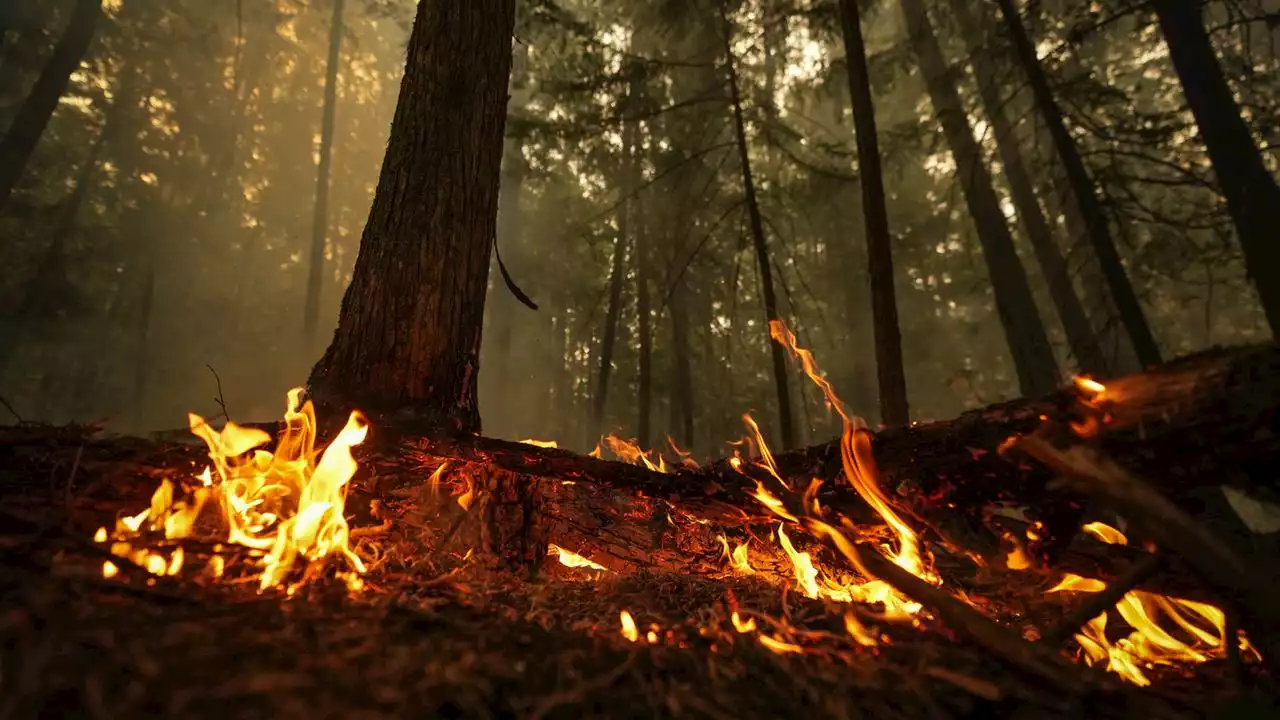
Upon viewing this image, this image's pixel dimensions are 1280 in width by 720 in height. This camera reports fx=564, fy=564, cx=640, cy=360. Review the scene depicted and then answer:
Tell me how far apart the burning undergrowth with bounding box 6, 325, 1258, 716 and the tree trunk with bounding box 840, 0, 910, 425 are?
203 centimetres

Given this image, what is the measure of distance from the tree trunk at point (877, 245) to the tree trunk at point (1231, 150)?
2.80m

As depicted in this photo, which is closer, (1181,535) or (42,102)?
(1181,535)

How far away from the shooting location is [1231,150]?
5105 mm

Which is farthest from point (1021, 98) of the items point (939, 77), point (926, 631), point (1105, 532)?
point (926, 631)

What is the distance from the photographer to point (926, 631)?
213 cm

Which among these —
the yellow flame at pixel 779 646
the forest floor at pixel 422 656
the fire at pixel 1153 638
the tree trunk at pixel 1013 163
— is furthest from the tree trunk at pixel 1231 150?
the yellow flame at pixel 779 646

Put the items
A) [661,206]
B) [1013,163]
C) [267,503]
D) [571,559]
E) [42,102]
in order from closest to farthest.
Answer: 1. [267,503]
2. [571,559]
3. [1013,163]
4. [661,206]
5. [42,102]

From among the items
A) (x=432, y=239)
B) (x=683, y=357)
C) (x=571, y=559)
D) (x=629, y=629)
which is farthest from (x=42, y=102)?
(x=629, y=629)

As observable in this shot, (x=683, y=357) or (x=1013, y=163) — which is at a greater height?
(x=1013, y=163)

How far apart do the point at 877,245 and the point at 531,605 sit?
4975 mm

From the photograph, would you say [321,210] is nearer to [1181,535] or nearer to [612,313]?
[612,313]

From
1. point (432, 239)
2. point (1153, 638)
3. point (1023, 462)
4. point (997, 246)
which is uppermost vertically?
point (997, 246)

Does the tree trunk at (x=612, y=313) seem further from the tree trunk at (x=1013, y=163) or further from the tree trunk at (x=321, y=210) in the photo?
the tree trunk at (x=321, y=210)

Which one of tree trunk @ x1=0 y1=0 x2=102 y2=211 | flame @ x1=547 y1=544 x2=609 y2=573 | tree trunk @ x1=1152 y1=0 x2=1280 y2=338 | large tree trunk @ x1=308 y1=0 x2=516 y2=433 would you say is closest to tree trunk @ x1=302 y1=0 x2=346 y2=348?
tree trunk @ x1=0 y1=0 x2=102 y2=211
